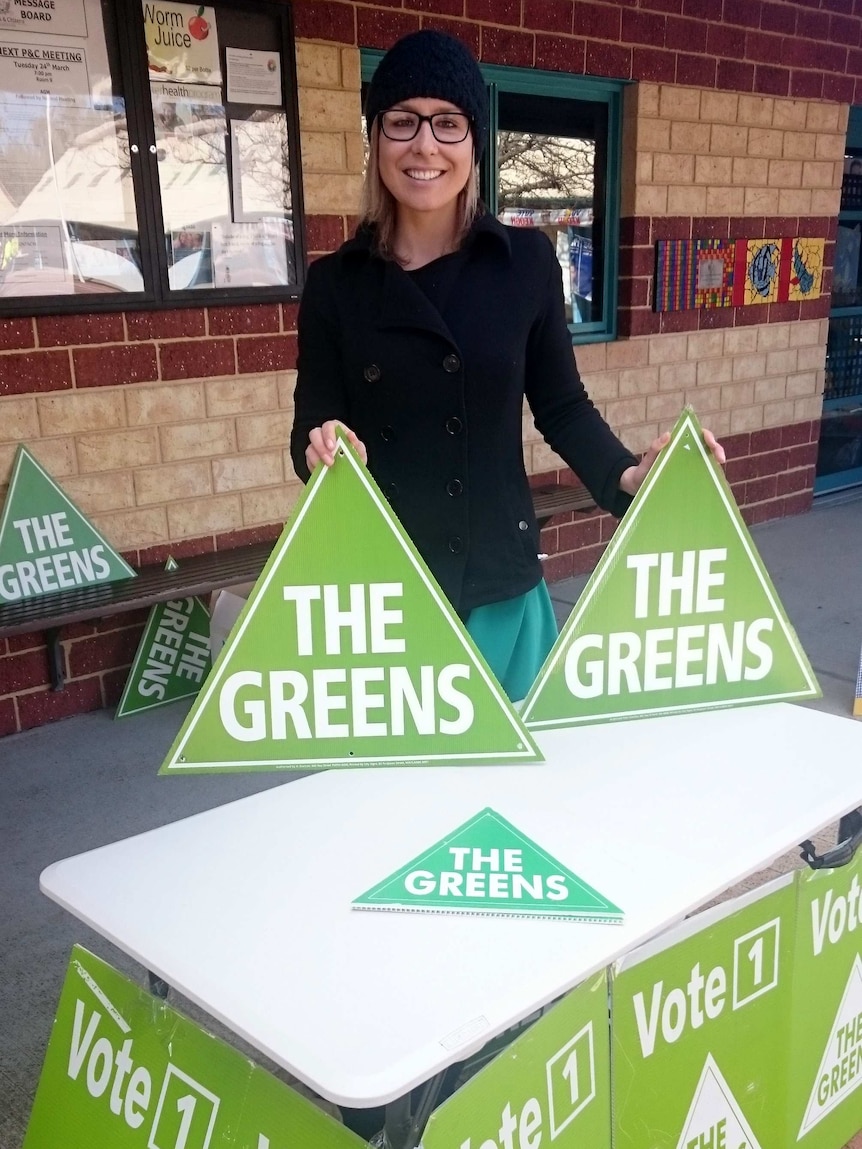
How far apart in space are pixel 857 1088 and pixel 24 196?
10.2 ft

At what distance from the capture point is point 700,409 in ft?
17.7

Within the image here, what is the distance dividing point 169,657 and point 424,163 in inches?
94.1

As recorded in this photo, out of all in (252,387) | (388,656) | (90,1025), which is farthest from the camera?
(252,387)

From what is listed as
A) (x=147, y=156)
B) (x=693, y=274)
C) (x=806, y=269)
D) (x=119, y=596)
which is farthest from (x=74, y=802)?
(x=806, y=269)

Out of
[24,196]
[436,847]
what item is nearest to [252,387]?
[24,196]

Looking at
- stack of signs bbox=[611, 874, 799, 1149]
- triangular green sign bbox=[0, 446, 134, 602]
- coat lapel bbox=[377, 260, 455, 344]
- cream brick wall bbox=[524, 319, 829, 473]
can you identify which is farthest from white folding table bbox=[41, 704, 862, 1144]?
cream brick wall bbox=[524, 319, 829, 473]

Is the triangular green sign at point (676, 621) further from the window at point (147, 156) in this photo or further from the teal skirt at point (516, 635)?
the window at point (147, 156)

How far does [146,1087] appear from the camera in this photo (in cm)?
118

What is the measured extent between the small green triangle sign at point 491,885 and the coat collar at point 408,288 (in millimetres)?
796

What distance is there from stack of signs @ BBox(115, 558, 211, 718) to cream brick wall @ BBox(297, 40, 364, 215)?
57.8 inches

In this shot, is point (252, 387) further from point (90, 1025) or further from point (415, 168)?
point (90, 1025)

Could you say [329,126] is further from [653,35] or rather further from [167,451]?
[653,35]

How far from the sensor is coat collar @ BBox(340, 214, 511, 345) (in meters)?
1.62

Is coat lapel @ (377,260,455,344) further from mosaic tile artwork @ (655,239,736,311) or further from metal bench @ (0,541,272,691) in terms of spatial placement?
mosaic tile artwork @ (655,239,736,311)
